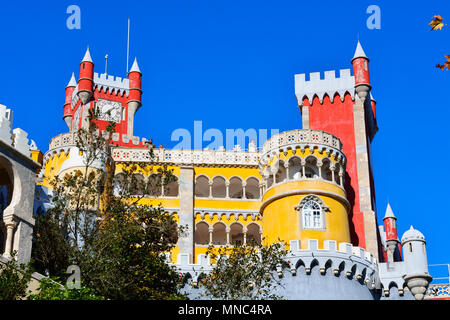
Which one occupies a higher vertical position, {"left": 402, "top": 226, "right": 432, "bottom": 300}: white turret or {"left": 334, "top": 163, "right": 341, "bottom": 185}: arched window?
A: {"left": 334, "top": 163, "right": 341, "bottom": 185}: arched window

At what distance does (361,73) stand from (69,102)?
101 feet

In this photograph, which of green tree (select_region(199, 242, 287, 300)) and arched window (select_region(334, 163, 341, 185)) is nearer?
green tree (select_region(199, 242, 287, 300))

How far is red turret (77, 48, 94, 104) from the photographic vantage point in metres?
71.1

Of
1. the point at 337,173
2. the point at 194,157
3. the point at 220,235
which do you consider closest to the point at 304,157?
the point at 337,173

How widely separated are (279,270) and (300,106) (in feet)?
58.1

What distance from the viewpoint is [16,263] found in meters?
35.8

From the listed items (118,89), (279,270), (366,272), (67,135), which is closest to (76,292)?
(279,270)

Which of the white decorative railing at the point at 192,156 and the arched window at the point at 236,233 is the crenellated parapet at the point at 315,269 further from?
the white decorative railing at the point at 192,156

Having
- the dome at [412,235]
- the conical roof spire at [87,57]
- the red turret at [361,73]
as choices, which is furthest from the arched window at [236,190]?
the conical roof spire at [87,57]

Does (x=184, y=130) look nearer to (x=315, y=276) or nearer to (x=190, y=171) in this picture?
(x=190, y=171)

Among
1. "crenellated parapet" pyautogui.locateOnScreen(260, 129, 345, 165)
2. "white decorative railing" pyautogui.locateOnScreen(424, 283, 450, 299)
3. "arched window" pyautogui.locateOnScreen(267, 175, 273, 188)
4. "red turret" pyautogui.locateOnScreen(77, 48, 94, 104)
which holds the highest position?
"red turret" pyautogui.locateOnScreen(77, 48, 94, 104)

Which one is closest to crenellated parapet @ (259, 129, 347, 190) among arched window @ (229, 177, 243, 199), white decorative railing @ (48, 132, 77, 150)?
arched window @ (229, 177, 243, 199)

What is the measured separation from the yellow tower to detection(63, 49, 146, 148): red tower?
19603 millimetres

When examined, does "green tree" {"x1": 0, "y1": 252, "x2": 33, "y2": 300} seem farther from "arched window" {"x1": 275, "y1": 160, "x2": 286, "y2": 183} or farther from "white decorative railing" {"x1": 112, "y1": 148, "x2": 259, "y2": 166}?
"white decorative railing" {"x1": 112, "y1": 148, "x2": 259, "y2": 166}
